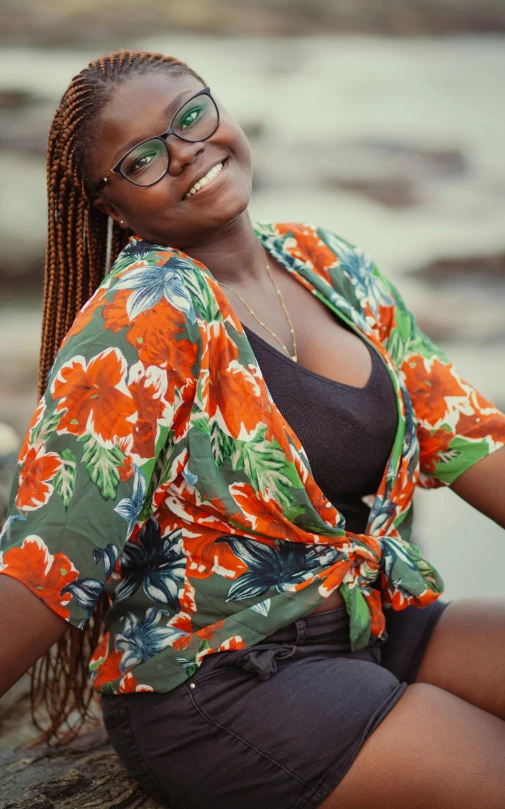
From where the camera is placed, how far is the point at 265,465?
4.36 ft

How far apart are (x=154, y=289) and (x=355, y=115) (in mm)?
3220

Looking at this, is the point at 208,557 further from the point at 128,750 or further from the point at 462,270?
the point at 462,270

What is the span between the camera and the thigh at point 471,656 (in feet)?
4.94

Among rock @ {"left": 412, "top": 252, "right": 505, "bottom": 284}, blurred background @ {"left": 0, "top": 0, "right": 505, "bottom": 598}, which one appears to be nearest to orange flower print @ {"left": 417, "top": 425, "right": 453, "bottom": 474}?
blurred background @ {"left": 0, "top": 0, "right": 505, "bottom": 598}

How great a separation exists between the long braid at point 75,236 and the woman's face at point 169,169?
28 mm

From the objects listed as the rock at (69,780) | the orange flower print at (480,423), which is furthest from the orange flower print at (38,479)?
the orange flower print at (480,423)

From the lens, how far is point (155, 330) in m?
1.26

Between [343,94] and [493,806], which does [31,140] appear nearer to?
[343,94]

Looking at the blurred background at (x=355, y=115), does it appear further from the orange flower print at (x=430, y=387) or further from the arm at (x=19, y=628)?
the arm at (x=19, y=628)

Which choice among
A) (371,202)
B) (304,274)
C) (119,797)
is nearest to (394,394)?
(304,274)

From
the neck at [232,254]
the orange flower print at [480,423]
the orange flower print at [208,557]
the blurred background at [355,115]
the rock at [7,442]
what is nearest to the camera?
the orange flower print at [208,557]

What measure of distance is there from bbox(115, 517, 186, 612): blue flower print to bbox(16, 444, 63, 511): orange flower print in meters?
0.24

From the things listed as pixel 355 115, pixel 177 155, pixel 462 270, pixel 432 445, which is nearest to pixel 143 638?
pixel 432 445

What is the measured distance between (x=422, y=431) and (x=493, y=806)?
0.68 m
